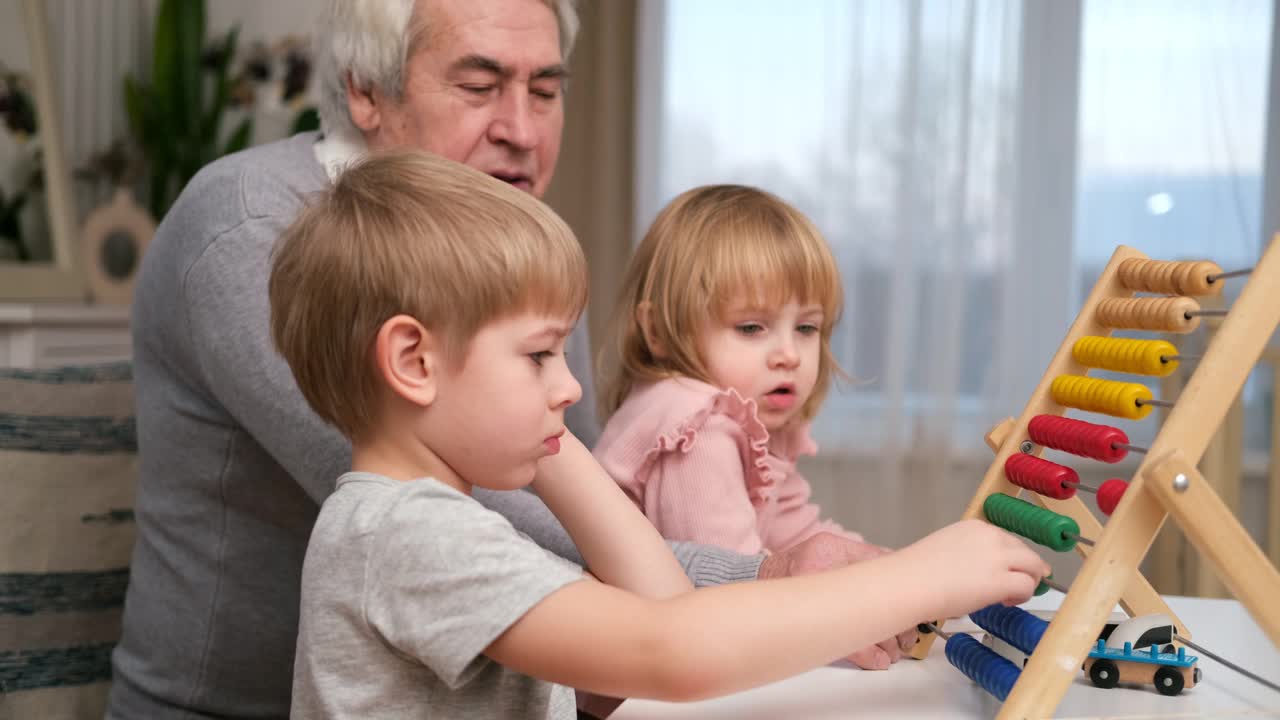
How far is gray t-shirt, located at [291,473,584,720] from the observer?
30.1 inches

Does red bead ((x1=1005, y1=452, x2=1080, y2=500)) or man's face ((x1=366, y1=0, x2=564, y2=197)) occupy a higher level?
man's face ((x1=366, y1=0, x2=564, y2=197))

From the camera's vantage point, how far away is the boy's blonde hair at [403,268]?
854 millimetres

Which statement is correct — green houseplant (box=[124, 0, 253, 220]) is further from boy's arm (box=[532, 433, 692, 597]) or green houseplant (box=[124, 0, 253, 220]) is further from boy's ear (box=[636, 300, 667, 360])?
boy's arm (box=[532, 433, 692, 597])

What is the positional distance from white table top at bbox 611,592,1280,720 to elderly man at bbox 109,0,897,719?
5 cm

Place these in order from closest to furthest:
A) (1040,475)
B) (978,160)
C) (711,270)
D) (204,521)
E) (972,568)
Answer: (972,568) < (1040,475) < (204,521) < (711,270) < (978,160)

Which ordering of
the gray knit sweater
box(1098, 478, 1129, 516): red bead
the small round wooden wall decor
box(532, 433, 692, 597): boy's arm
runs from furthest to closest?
1. the small round wooden wall decor
2. the gray knit sweater
3. box(532, 433, 692, 597): boy's arm
4. box(1098, 478, 1129, 516): red bead

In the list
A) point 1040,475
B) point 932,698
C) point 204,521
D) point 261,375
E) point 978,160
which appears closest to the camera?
point 932,698

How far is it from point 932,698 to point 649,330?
2.40 feet

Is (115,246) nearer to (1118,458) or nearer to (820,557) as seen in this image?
(820,557)

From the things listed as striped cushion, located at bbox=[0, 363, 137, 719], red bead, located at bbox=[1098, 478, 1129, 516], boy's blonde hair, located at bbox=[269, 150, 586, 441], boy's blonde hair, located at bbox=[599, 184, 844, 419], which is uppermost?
boy's blonde hair, located at bbox=[269, 150, 586, 441]

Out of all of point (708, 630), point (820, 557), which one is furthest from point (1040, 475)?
point (708, 630)

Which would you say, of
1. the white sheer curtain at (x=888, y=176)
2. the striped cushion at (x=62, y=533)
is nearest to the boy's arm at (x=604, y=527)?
the striped cushion at (x=62, y=533)

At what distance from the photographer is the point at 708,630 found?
77 centimetres

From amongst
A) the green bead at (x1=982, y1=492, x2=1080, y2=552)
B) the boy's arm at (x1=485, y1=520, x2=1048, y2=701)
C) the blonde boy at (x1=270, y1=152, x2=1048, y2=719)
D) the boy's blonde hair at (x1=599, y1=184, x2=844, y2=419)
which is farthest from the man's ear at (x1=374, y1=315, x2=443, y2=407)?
the boy's blonde hair at (x1=599, y1=184, x2=844, y2=419)
